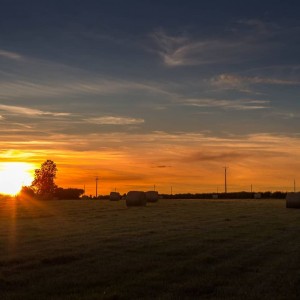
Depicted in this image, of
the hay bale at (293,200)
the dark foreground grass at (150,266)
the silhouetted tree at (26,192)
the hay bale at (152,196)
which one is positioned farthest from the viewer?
the silhouetted tree at (26,192)

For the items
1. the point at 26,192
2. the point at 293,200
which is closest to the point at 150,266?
the point at 293,200

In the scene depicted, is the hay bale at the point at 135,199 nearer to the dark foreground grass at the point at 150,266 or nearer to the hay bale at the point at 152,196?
the hay bale at the point at 152,196

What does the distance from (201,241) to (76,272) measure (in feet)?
27.5

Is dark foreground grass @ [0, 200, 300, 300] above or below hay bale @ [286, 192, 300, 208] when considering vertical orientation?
below

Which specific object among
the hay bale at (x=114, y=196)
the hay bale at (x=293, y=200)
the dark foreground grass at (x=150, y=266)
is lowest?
the dark foreground grass at (x=150, y=266)

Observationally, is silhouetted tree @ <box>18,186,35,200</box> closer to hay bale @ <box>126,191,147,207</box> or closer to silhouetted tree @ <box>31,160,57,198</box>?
silhouetted tree @ <box>31,160,57,198</box>

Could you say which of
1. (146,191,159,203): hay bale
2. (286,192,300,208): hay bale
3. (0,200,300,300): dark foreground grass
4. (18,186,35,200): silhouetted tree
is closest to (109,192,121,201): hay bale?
(146,191,159,203): hay bale

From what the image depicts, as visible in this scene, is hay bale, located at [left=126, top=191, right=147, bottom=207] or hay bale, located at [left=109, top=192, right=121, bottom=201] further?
hay bale, located at [left=109, top=192, right=121, bottom=201]

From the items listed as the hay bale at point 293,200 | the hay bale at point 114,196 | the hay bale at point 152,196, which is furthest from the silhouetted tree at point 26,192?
the hay bale at point 293,200

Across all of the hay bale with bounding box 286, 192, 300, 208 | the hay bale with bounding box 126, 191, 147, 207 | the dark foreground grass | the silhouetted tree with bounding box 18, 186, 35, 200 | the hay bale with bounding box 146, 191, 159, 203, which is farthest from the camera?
the silhouetted tree with bounding box 18, 186, 35, 200

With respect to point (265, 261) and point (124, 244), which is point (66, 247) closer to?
point (124, 244)

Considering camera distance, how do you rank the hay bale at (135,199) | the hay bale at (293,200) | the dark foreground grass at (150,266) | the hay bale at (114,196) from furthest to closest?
the hay bale at (114,196), the hay bale at (135,199), the hay bale at (293,200), the dark foreground grass at (150,266)

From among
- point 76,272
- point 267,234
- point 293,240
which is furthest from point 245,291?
point 267,234

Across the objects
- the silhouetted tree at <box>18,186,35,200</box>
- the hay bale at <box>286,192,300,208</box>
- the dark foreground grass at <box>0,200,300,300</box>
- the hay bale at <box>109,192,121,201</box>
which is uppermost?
the silhouetted tree at <box>18,186,35,200</box>
